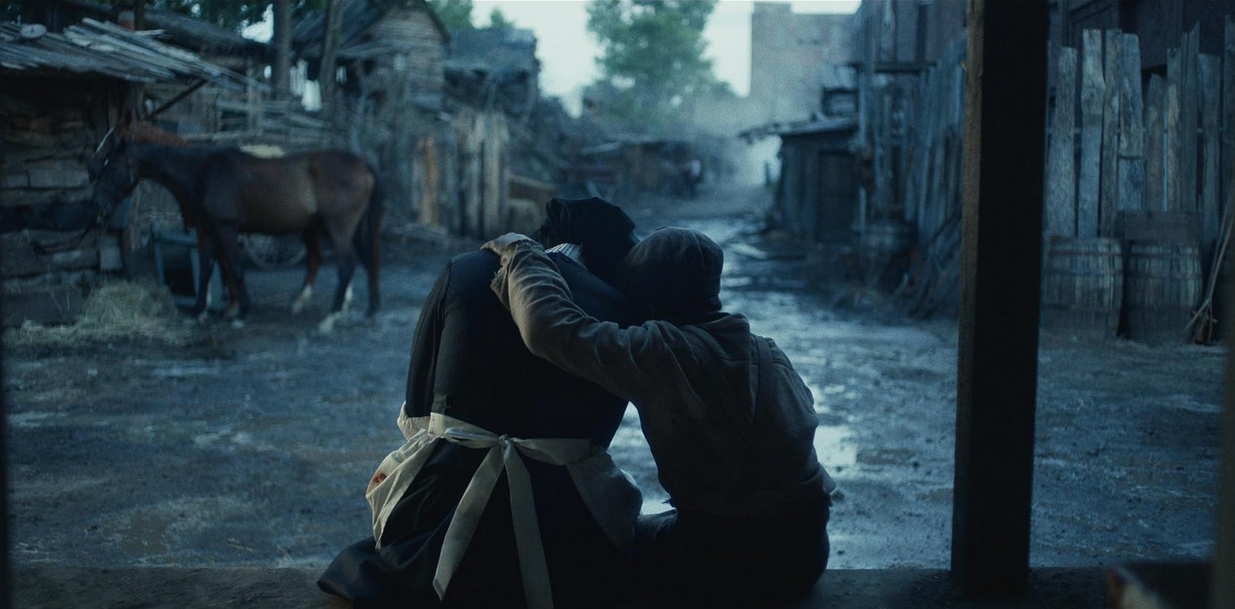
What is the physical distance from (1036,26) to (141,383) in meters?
7.26

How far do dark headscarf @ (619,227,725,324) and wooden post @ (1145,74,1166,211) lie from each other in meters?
7.96

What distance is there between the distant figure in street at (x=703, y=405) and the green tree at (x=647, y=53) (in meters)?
45.8

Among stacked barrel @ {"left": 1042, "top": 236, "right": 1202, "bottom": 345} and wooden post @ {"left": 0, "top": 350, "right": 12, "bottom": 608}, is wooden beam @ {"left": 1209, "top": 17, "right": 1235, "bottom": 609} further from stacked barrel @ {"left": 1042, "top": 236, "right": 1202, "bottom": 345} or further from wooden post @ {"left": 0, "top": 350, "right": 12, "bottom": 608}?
stacked barrel @ {"left": 1042, "top": 236, "right": 1202, "bottom": 345}

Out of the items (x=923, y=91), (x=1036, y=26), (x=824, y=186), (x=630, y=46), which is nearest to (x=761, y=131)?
(x=824, y=186)

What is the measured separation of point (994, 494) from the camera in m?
2.69

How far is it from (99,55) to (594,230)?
27.4ft

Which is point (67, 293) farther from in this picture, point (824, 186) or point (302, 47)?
point (302, 47)

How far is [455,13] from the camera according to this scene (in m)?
45.2

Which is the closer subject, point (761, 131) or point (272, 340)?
point (272, 340)

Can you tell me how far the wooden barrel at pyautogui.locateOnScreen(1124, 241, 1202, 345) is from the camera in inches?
340

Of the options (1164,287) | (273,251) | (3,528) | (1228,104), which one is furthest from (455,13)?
(3,528)

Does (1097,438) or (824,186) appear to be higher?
(824,186)

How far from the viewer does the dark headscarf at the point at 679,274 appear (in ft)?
8.66

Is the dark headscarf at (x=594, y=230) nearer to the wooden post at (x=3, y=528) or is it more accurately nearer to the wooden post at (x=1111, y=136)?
the wooden post at (x=3, y=528)
